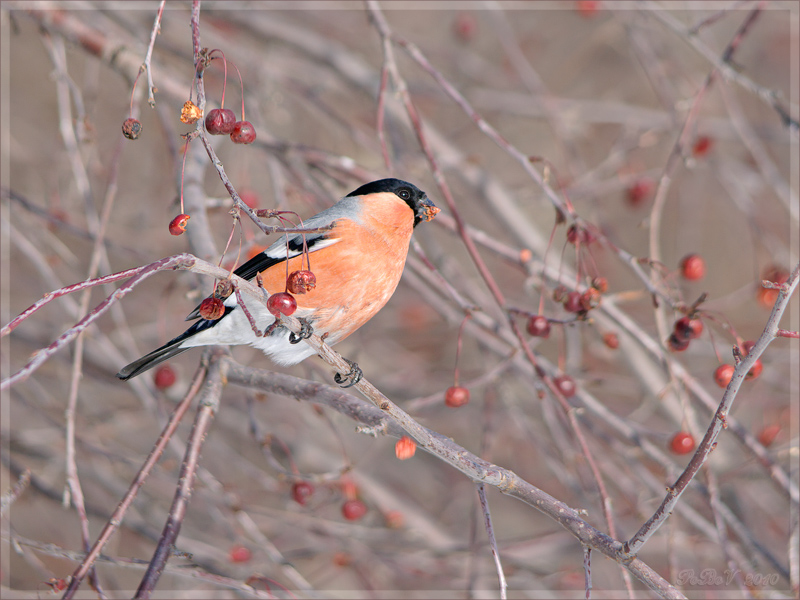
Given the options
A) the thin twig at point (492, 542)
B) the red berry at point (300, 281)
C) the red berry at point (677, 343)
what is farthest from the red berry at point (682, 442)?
the red berry at point (300, 281)

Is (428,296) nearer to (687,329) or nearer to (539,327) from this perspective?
(539,327)

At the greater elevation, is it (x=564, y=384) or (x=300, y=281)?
(x=564, y=384)

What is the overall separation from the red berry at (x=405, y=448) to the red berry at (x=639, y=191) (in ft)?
10.4

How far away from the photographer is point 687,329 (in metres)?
2.51

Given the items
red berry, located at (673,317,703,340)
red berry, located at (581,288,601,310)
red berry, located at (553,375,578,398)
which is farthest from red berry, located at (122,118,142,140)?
red berry, located at (673,317,703,340)

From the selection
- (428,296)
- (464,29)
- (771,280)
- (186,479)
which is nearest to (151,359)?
(186,479)

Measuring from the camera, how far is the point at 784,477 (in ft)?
8.50

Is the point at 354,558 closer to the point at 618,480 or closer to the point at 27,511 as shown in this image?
the point at 618,480

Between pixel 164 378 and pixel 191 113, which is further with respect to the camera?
pixel 164 378

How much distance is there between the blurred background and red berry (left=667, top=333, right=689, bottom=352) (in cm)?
4

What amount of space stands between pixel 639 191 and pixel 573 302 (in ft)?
7.87

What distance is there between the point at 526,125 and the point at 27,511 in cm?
550

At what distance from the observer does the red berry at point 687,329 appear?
8.21ft

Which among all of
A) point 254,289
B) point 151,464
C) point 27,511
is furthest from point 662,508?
point 27,511
